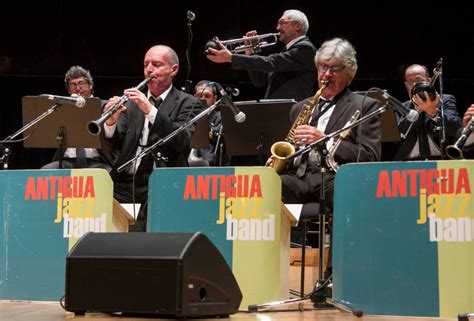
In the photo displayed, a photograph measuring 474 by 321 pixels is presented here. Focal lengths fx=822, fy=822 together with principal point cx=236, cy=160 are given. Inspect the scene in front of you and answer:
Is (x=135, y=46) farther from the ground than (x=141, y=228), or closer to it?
farther from the ground

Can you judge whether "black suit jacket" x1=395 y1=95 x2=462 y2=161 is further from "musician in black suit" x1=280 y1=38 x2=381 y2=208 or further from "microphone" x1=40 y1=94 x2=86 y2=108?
"microphone" x1=40 y1=94 x2=86 y2=108

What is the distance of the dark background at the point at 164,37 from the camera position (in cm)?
671

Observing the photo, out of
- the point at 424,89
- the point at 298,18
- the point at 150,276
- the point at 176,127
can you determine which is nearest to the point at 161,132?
the point at 176,127

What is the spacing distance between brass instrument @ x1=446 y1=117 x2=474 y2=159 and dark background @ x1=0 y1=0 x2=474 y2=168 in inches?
98.4

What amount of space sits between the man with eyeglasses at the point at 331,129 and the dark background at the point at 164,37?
273 cm

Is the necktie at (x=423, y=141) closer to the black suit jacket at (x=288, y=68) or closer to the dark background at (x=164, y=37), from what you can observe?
the black suit jacket at (x=288, y=68)

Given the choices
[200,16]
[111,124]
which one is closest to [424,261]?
[111,124]

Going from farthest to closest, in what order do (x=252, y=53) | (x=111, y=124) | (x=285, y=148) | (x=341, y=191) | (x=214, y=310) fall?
(x=252, y=53), (x=111, y=124), (x=285, y=148), (x=341, y=191), (x=214, y=310)

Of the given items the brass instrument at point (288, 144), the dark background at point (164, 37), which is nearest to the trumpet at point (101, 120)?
the brass instrument at point (288, 144)

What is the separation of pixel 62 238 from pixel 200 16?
3.94m

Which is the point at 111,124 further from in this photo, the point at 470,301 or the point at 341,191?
the point at 470,301

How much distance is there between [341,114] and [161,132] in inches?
40.7

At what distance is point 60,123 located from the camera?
4512mm

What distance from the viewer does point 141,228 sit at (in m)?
4.15
